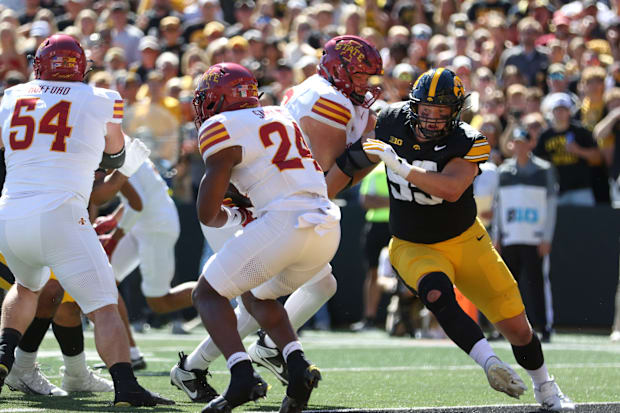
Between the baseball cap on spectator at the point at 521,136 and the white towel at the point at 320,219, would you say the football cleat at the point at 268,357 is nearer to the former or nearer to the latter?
the white towel at the point at 320,219

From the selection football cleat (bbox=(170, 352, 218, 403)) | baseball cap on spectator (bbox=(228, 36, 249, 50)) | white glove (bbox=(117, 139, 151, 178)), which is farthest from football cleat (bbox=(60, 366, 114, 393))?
baseball cap on spectator (bbox=(228, 36, 249, 50))

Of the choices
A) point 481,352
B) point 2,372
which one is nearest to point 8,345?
point 2,372

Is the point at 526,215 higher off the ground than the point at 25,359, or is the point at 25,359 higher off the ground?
the point at 25,359

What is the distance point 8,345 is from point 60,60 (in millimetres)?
1418

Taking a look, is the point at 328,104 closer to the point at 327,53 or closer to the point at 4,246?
the point at 327,53

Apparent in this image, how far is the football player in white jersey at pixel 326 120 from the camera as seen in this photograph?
5.95m

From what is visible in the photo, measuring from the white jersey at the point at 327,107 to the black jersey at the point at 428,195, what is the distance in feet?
1.19

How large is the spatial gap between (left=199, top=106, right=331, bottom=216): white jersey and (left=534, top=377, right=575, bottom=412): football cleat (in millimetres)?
1477

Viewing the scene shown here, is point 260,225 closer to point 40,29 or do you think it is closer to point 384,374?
point 384,374

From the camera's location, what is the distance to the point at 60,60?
5.56 meters

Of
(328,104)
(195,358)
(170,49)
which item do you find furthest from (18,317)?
(170,49)

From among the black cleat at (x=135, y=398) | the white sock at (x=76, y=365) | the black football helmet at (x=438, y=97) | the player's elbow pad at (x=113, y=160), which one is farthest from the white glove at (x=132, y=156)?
the black football helmet at (x=438, y=97)

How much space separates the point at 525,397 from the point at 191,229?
6241 millimetres

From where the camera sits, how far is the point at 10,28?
13.6m
